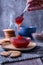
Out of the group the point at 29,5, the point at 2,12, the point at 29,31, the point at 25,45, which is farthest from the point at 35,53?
the point at 2,12

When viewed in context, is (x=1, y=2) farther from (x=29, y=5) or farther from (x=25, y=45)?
(x=25, y=45)

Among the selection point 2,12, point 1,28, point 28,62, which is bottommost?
point 28,62

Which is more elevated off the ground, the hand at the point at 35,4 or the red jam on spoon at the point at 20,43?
the hand at the point at 35,4

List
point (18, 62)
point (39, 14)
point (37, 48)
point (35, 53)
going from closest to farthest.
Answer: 1. point (18, 62)
2. point (35, 53)
3. point (37, 48)
4. point (39, 14)

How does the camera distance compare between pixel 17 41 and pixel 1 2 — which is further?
pixel 1 2

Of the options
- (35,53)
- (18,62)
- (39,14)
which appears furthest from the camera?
(39,14)

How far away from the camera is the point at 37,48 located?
105 centimetres

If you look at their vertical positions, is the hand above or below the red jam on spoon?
above

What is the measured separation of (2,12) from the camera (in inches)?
63.2

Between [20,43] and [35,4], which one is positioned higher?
[35,4]

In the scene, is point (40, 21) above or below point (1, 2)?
below

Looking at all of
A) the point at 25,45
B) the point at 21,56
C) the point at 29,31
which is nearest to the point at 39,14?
the point at 29,31

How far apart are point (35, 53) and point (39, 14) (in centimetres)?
69

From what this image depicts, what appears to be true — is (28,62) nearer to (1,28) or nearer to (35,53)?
(35,53)
